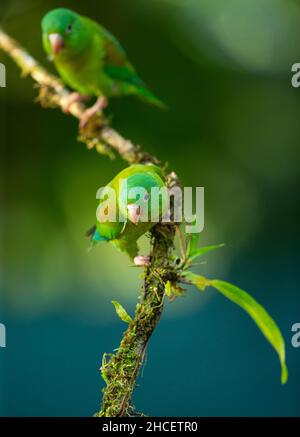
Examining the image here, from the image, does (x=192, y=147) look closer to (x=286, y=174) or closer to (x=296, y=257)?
(x=286, y=174)

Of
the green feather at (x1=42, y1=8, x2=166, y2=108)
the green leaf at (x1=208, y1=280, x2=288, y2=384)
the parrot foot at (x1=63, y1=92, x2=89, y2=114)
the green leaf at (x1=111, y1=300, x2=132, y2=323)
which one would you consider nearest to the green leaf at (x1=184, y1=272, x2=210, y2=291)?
the green leaf at (x1=208, y1=280, x2=288, y2=384)

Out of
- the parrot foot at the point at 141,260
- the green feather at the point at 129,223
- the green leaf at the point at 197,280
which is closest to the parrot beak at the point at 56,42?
the green feather at the point at 129,223

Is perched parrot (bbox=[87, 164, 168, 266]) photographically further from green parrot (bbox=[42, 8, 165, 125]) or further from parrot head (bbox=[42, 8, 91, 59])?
parrot head (bbox=[42, 8, 91, 59])

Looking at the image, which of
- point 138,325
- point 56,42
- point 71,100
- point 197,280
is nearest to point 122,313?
point 138,325

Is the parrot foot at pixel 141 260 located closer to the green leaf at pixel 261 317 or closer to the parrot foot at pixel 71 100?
the green leaf at pixel 261 317

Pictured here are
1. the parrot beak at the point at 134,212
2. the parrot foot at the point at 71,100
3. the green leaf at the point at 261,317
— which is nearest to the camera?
the green leaf at the point at 261,317

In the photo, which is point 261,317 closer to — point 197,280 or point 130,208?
point 197,280

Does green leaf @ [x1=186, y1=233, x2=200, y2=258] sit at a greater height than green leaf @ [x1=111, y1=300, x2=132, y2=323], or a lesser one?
greater
